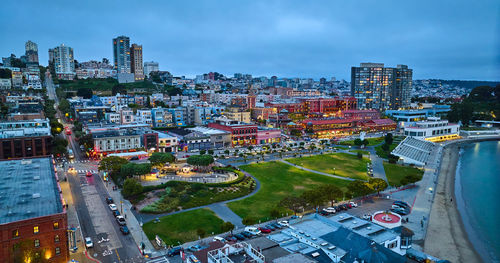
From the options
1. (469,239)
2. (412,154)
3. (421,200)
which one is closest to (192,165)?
(421,200)

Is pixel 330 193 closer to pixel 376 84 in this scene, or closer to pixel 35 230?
pixel 35 230

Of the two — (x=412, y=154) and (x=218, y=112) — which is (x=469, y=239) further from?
(x=218, y=112)

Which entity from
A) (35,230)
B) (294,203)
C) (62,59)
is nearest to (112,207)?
(35,230)

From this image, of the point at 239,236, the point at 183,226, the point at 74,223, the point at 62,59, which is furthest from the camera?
the point at 62,59

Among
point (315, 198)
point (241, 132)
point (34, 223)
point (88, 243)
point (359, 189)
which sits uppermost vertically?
point (241, 132)

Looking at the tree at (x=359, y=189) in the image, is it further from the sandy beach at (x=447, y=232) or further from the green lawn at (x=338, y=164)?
the green lawn at (x=338, y=164)

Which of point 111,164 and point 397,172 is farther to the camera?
point 397,172
